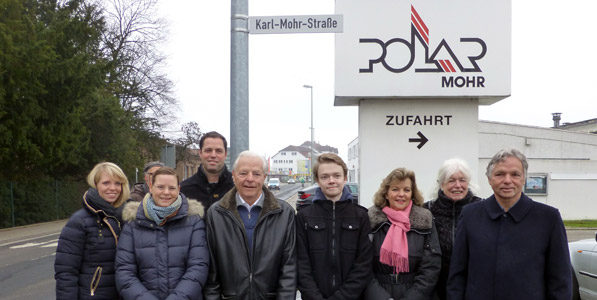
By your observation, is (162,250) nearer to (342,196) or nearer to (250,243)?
(250,243)

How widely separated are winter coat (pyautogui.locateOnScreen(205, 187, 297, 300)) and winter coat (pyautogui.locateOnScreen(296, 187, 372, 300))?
10 cm

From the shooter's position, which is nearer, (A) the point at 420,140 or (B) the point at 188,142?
(A) the point at 420,140

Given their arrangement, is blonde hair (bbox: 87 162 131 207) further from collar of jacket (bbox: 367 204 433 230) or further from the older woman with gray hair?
the older woman with gray hair

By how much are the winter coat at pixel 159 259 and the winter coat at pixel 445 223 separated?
1.77m

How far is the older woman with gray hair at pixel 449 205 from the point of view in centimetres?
333

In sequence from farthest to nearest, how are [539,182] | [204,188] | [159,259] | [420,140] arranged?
1. [539,182]
2. [420,140]
3. [204,188]
4. [159,259]

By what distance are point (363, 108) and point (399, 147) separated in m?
0.66

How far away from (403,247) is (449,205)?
0.53 metres

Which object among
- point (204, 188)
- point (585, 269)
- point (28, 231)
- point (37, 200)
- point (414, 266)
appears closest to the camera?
point (414, 266)

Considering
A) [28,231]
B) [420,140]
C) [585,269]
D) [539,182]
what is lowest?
[28,231]

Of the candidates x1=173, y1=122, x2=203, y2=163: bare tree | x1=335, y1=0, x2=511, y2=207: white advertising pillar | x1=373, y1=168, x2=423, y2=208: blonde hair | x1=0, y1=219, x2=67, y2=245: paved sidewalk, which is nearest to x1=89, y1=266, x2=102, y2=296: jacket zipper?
x1=373, y1=168, x2=423, y2=208: blonde hair

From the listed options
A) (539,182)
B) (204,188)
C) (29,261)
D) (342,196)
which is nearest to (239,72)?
(204,188)

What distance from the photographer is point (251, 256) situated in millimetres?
3098

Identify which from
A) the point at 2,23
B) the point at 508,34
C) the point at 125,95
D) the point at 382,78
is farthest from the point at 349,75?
the point at 125,95
